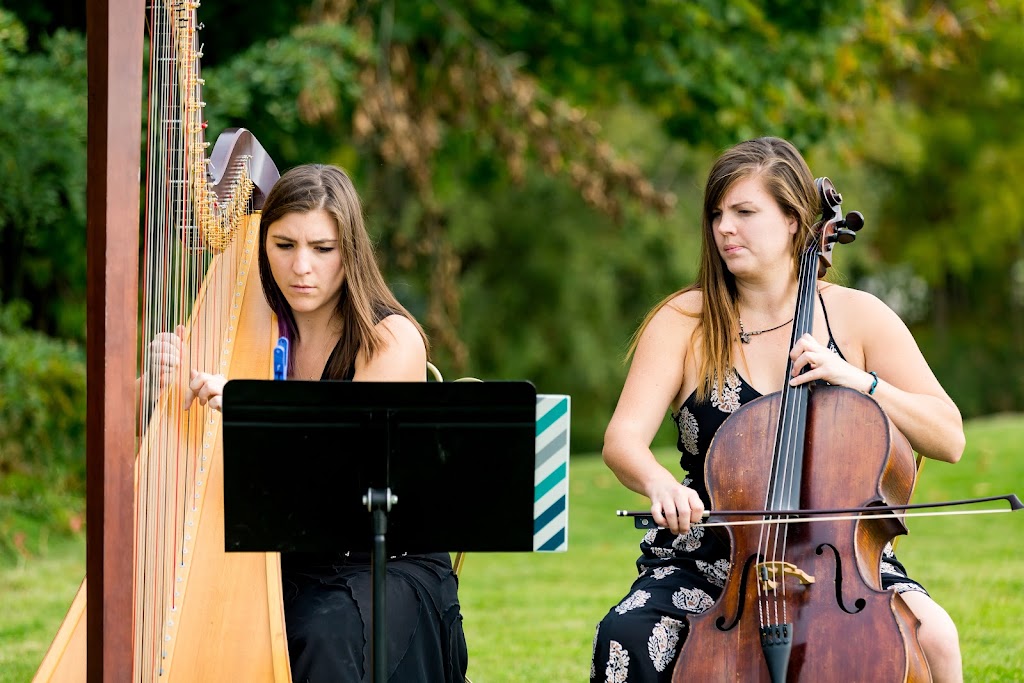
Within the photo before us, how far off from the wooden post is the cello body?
48.6 inches

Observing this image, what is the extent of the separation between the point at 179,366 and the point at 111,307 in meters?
→ 0.91

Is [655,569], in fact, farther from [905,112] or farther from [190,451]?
[905,112]

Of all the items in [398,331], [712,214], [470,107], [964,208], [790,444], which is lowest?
[790,444]

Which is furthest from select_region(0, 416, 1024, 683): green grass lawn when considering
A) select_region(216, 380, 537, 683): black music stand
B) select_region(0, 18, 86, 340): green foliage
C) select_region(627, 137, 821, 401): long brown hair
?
select_region(0, 18, 86, 340): green foliage

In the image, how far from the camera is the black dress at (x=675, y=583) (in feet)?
9.77

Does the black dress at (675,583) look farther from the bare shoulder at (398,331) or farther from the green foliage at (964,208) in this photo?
the green foliage at (964,208)

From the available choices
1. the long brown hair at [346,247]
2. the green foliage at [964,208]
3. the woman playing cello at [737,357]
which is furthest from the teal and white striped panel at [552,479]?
the green foliage at [964,208]

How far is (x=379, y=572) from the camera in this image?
2633 mm

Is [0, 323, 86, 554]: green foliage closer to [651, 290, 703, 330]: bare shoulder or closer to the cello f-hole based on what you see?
[651, 290, 703, 330]: bare shoulder

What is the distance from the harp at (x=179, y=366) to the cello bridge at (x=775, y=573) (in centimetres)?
105

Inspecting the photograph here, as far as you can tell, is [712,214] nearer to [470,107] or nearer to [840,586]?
[840,586]

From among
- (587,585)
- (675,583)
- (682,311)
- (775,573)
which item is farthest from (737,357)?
(587,585)

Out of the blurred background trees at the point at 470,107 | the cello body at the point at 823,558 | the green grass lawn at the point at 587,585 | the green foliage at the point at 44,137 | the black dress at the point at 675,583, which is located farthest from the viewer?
the blurred background trees at the point at 470,107

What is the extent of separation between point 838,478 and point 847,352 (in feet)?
1.73
